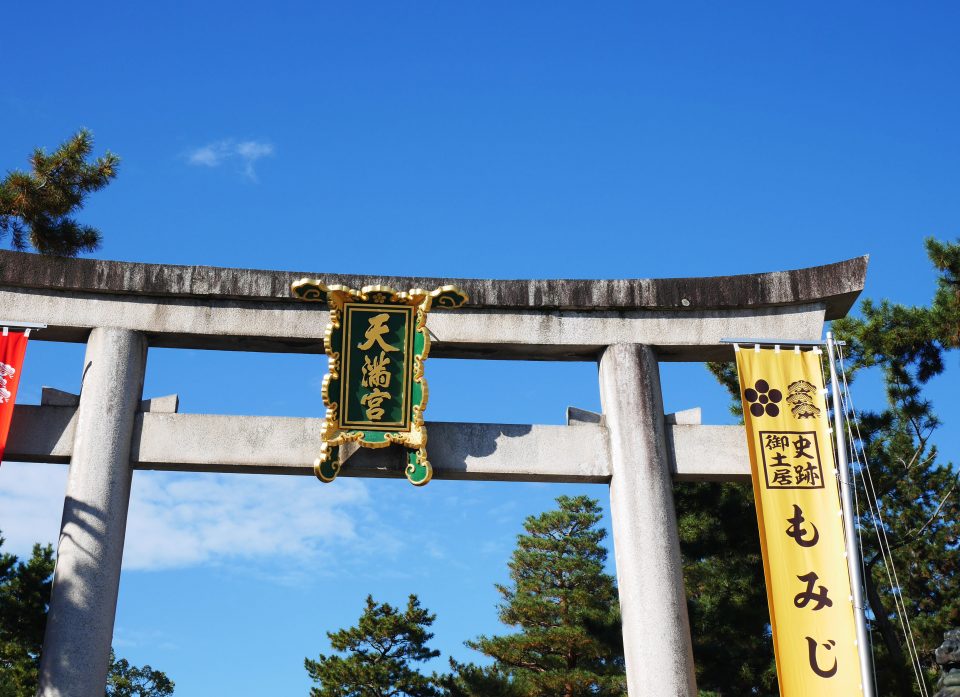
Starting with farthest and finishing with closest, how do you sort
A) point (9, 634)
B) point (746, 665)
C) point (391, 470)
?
point (9, 634)
point (746, 665)
point (391, 470)

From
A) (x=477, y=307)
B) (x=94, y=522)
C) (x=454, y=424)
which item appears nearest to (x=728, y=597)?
(x=454, y=424)

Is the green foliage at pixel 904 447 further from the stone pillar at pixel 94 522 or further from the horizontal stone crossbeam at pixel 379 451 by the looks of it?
the stone pillar at pixel 94 522

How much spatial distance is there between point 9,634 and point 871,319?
518 inches

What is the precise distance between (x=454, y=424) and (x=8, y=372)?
4375 mm

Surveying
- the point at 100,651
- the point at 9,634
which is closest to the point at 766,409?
the point at 100,651

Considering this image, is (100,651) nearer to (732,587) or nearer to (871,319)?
(732,587)

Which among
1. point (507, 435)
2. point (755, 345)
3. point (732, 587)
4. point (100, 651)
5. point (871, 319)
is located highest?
point (871, 319)

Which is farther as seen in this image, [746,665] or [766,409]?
[746,665]

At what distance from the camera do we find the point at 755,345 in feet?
34.3

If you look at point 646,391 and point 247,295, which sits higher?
point 247,295

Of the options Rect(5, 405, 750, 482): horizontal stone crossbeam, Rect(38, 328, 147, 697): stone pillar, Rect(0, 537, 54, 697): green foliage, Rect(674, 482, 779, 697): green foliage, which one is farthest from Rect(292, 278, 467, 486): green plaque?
Rect(0, 537, 54, 697): green foliage

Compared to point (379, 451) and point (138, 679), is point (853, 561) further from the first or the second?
point (138, 679)

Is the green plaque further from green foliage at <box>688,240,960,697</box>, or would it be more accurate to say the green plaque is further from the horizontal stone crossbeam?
green foliage at <box>688,240,960,697</box>

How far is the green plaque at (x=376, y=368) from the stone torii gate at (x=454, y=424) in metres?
0.28
